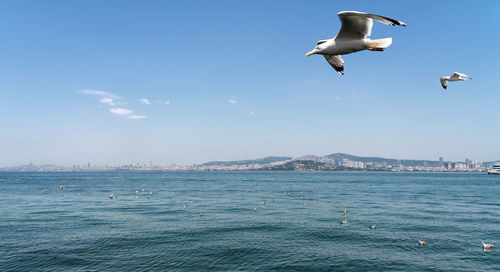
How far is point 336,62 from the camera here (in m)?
8.84

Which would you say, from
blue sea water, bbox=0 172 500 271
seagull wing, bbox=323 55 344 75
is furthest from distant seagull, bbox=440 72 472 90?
blue sea water, bbox=0 172 500 271

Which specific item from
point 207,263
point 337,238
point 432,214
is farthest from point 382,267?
point 432,214

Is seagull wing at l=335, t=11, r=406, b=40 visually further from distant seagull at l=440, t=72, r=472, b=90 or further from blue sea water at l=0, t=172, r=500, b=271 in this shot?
blue sea water at l=0, t=172, r=500, b=271

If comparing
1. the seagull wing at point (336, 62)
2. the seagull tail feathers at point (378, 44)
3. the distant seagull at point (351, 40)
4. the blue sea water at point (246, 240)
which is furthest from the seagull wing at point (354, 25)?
the blue sea water at point (246, 240)

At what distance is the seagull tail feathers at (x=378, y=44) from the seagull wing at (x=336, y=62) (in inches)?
48.8

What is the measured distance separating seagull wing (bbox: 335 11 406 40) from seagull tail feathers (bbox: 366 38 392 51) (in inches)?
8.8

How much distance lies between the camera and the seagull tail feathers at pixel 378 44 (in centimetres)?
729

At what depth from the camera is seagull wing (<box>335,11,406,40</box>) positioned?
6981 mm

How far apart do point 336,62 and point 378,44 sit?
1.54 m

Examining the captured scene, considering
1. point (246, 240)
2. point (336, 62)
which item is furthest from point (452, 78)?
point (246, 240)

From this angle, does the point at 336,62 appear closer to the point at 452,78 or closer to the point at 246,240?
the point at 452,78

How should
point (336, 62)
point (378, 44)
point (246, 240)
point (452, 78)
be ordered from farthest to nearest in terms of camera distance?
1. point (246, 240)
2. point (452, 78)
3. point (336, 62)
4. point (378, 44)

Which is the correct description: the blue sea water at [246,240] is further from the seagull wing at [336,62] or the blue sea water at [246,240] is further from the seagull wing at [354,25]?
the seagull wing at [354,25]

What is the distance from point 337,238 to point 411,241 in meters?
5.97
